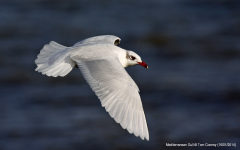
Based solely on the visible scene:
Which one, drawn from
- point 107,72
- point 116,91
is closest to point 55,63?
point 107,72

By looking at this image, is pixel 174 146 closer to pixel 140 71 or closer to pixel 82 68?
pixel 140 71

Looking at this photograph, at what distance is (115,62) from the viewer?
6.25 metres

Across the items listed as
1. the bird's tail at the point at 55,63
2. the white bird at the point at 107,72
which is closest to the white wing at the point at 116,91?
the white bird at the point at 107,72

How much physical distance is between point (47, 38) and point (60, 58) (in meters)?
6.30

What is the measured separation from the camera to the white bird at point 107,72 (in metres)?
5.50

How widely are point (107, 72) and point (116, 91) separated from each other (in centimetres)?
39

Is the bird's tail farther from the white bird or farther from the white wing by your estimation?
the white wing

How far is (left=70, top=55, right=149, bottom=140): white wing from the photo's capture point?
214 inches

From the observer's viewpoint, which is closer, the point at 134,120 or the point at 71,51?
the point at 134,120

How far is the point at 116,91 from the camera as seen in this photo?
5.77m

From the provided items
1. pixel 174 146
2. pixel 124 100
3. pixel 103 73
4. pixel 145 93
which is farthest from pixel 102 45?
pixel 145 93

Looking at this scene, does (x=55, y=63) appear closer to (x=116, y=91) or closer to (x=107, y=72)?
(x=107, y=72)

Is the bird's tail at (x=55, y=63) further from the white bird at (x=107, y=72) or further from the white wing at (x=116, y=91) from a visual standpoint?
the white wing at (x=116, y=91)

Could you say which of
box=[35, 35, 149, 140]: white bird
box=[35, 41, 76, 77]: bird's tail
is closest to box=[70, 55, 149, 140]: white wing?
box=[35, 35, 149, 140]: white bird
